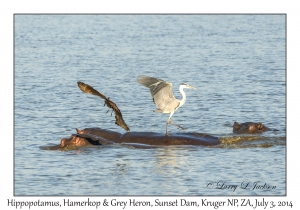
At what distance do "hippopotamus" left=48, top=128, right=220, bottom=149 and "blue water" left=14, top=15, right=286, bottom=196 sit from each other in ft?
0.83

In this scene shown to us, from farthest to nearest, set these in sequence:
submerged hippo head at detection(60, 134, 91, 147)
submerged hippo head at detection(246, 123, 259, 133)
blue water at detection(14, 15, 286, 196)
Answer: submerged hippo head at detection(246, 123, 259, 133) → submerged hippo head at detection(60, 134, 91, 147) → blue water at detection(14, 15, 286, 196)

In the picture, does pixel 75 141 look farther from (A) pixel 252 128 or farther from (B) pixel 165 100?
(A) pixel 252 128

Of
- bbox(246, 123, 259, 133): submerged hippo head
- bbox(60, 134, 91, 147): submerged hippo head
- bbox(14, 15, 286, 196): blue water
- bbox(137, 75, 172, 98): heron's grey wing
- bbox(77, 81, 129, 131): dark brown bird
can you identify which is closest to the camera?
bbox(14, 15, 286, 196): blue water

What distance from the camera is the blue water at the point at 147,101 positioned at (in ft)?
47.9

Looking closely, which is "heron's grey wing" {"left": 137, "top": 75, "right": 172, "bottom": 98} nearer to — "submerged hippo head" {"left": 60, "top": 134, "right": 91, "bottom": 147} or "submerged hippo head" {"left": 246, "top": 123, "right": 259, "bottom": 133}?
"submerged hippo head" {"left": 60, "top": 134, "right": 91, "bottom": 147}

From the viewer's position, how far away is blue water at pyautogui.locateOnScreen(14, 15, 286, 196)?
14.6 meters

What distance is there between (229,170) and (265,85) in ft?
40.0

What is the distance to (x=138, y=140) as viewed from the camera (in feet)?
55.9

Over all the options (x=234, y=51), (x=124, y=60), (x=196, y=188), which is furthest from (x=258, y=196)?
(x=234, y=51)

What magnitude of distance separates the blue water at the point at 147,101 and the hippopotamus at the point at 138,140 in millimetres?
254

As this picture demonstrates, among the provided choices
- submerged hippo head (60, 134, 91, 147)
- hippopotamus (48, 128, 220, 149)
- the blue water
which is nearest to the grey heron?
hippopotamus (48, 128, 220, 149)

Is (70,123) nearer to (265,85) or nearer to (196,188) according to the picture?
(196,188)

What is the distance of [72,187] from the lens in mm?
13992

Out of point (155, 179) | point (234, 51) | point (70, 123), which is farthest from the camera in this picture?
point (234, 51)
